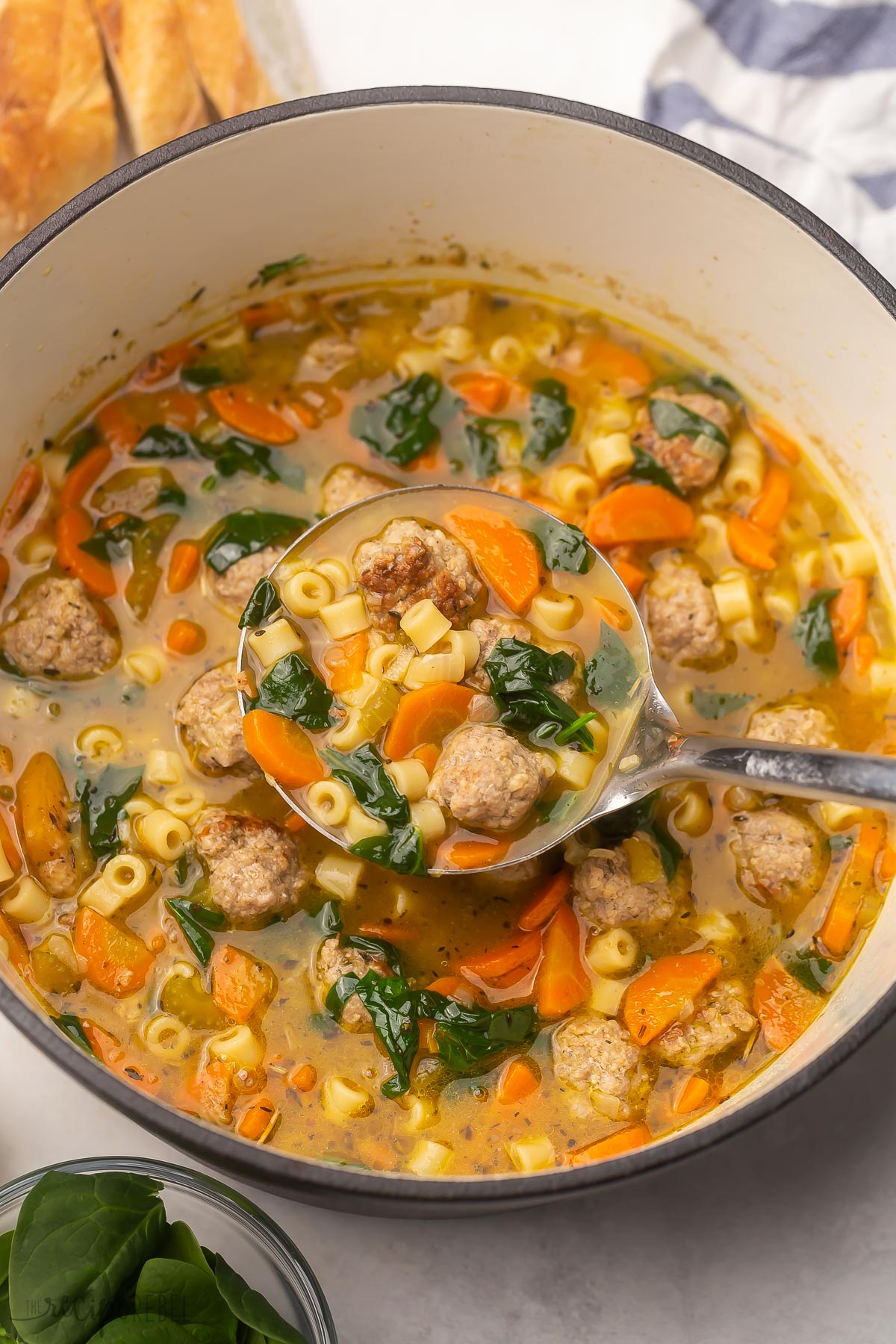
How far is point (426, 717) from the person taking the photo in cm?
402

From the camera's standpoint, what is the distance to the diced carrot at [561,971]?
4195mm

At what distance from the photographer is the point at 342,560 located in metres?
4.33

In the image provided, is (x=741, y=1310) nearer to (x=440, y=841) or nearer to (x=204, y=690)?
(x=440, y=841)

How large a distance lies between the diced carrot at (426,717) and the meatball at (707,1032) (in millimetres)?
1297

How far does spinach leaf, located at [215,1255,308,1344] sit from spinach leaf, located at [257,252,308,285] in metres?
3.62

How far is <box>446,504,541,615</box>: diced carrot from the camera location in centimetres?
427

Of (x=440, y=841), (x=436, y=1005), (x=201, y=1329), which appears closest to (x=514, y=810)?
(x=440, y=841)

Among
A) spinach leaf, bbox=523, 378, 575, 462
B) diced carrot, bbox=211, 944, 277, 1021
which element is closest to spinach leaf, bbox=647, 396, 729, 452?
spinach leaf, bbox=523, 378, 575, 462

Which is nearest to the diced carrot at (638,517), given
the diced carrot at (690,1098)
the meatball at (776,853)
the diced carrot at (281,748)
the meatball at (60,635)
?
the meatball at (776,853)

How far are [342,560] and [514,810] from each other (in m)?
1.12

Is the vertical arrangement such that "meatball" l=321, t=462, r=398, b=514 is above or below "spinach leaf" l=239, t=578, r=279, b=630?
above

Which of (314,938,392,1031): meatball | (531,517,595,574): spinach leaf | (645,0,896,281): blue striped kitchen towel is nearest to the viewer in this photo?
(314,938,392,1031): meatball

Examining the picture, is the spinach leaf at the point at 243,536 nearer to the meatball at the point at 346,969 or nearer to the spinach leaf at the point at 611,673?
the spinach leaf at the point at 611,673

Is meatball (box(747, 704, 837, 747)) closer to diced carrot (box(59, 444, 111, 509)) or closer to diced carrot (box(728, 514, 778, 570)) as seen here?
diced carrot (box(728, 514, 778, 570))
